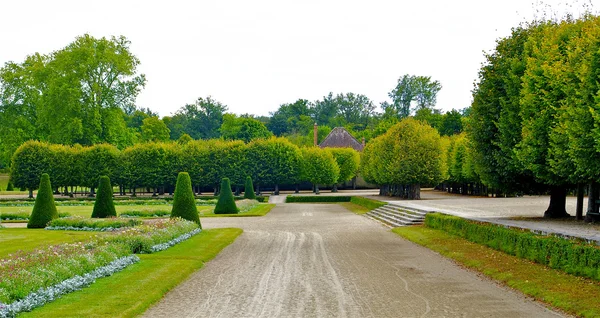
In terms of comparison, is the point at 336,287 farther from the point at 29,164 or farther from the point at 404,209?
the point at 29,164

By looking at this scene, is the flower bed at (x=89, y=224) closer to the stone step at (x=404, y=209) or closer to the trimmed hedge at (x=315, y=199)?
the stone step at (x=404, y=209)

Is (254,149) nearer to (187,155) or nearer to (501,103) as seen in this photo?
(187,155)

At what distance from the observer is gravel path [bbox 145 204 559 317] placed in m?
12.2

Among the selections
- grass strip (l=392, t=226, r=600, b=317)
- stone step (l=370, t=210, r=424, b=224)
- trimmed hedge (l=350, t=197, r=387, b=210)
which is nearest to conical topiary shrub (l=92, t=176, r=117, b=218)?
stone step (l=370, t=210, r=424, b=224)

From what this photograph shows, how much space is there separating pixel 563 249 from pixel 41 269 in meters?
12.5

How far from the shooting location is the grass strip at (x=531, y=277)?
12.5 meters

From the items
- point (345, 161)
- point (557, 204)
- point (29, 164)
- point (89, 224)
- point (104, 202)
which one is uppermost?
point (345, 161)

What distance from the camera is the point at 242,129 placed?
4520 inches

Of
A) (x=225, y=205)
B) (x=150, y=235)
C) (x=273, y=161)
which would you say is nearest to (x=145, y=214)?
(x=225, y=205)

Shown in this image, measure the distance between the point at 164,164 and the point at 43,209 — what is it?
143 ft

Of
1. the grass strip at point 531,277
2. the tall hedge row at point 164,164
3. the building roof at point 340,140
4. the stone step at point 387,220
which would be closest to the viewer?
the grass strip at point 531,277

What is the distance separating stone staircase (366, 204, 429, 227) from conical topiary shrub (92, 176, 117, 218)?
16373mm

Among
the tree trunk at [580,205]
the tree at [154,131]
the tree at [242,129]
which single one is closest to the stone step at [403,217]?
the tree trunk at [580,205]

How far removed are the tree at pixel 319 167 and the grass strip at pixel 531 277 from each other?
5757 centimetres
